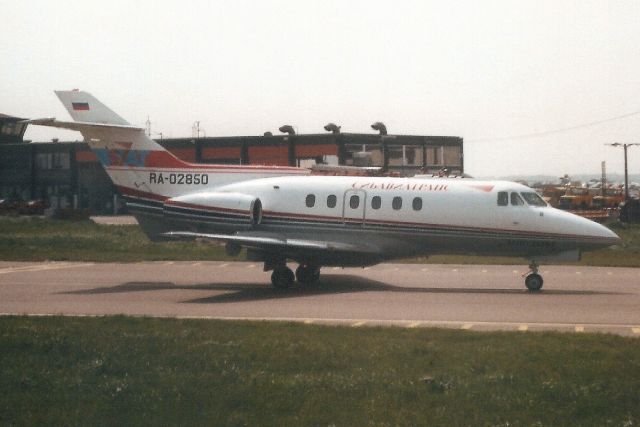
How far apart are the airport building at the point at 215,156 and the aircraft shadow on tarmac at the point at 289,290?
32639 mm

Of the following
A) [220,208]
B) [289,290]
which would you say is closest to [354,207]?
[289,290]

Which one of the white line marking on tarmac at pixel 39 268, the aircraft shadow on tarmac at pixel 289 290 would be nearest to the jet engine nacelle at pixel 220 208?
the aircraft shadow on tarmac at pixel 289 290

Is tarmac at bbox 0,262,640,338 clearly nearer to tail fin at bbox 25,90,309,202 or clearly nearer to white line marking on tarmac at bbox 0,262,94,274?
white line marking on tarmac at bbox 0,262,94,274

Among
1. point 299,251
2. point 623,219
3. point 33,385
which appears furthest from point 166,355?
point 623,219

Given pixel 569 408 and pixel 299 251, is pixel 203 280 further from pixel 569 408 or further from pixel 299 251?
pixel 569 408

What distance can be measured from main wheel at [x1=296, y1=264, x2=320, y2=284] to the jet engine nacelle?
6.17 feet

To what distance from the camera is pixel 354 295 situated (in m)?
24.1

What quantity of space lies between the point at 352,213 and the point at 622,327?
10200 mm

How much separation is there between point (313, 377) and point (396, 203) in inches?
576

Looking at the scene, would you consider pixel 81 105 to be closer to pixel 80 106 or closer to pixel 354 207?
pixel 80 106

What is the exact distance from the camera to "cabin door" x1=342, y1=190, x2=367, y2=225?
1051 inches

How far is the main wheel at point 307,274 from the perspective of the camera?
27375 millimetres

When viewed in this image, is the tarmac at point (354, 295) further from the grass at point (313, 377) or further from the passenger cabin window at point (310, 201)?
the grass at point (313, 377)

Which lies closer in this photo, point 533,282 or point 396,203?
point 533,282
